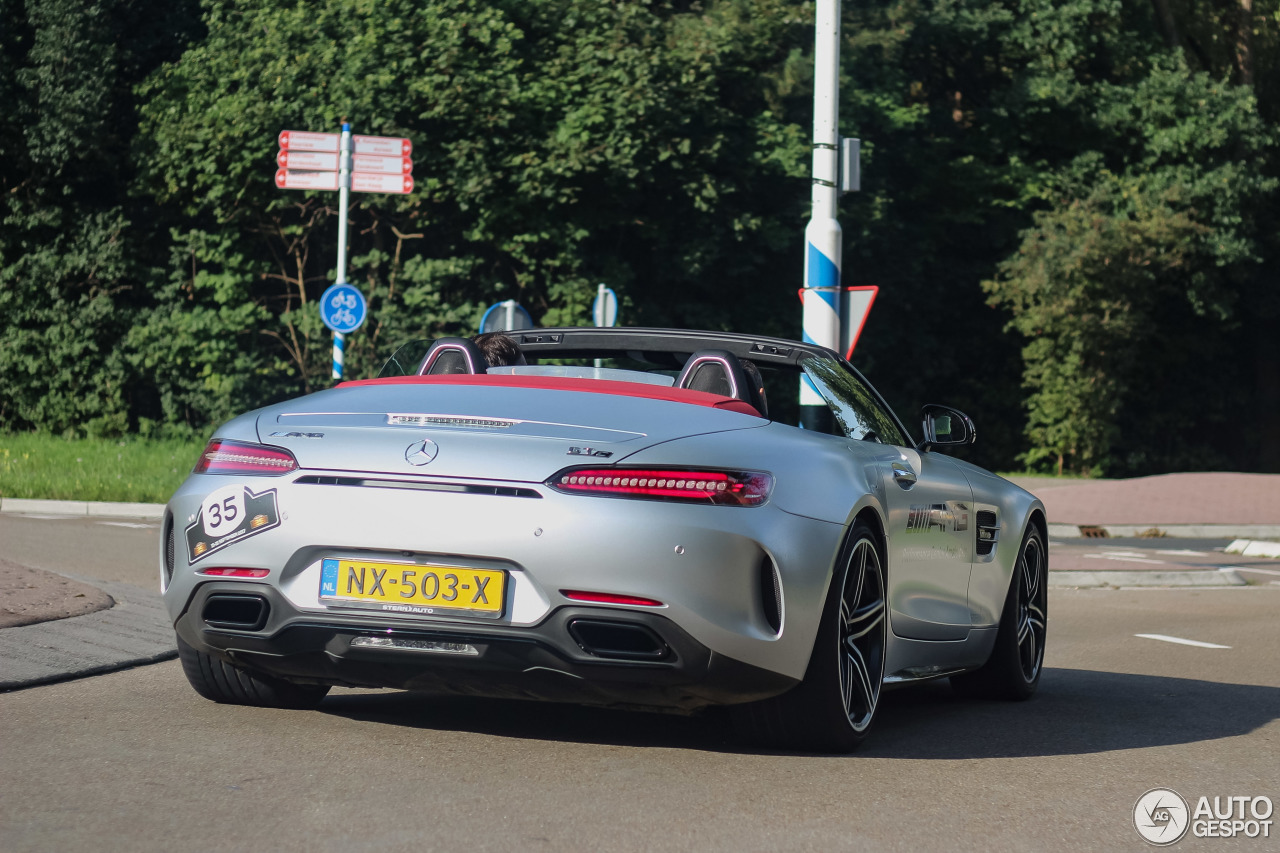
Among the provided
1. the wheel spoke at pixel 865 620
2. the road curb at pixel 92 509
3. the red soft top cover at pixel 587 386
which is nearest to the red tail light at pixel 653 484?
the red soft top cover at pixel 587 386

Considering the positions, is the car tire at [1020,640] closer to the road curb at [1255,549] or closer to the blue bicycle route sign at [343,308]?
the road curb at [1255,549]

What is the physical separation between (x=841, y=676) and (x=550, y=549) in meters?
1.09

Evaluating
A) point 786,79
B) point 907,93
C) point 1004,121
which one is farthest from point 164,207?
point 1004,121

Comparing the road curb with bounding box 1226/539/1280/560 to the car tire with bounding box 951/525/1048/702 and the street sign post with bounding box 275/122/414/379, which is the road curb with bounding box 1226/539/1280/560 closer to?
the street sign post with bounding box 275/122/414/379

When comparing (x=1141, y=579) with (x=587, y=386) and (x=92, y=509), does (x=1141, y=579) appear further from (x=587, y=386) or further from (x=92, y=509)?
(x=92, y=509)

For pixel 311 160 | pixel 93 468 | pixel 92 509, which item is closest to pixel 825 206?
pixel 311 160

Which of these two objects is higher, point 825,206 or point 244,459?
point 825,206

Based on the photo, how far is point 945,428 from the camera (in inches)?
253

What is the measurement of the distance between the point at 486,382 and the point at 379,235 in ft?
75.2

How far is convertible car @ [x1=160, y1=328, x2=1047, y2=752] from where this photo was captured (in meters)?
4.51

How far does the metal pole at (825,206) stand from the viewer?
1352 cm

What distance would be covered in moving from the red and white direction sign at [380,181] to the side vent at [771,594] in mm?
13988

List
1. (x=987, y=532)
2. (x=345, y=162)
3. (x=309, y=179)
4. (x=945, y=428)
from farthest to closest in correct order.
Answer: (x=309, y=179)
(x=345, y=162)
(x=987, y=532)
(x=945, y=428)

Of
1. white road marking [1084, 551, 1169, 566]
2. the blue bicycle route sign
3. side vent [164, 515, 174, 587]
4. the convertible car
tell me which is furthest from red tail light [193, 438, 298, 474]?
the blue bicycle route sign
